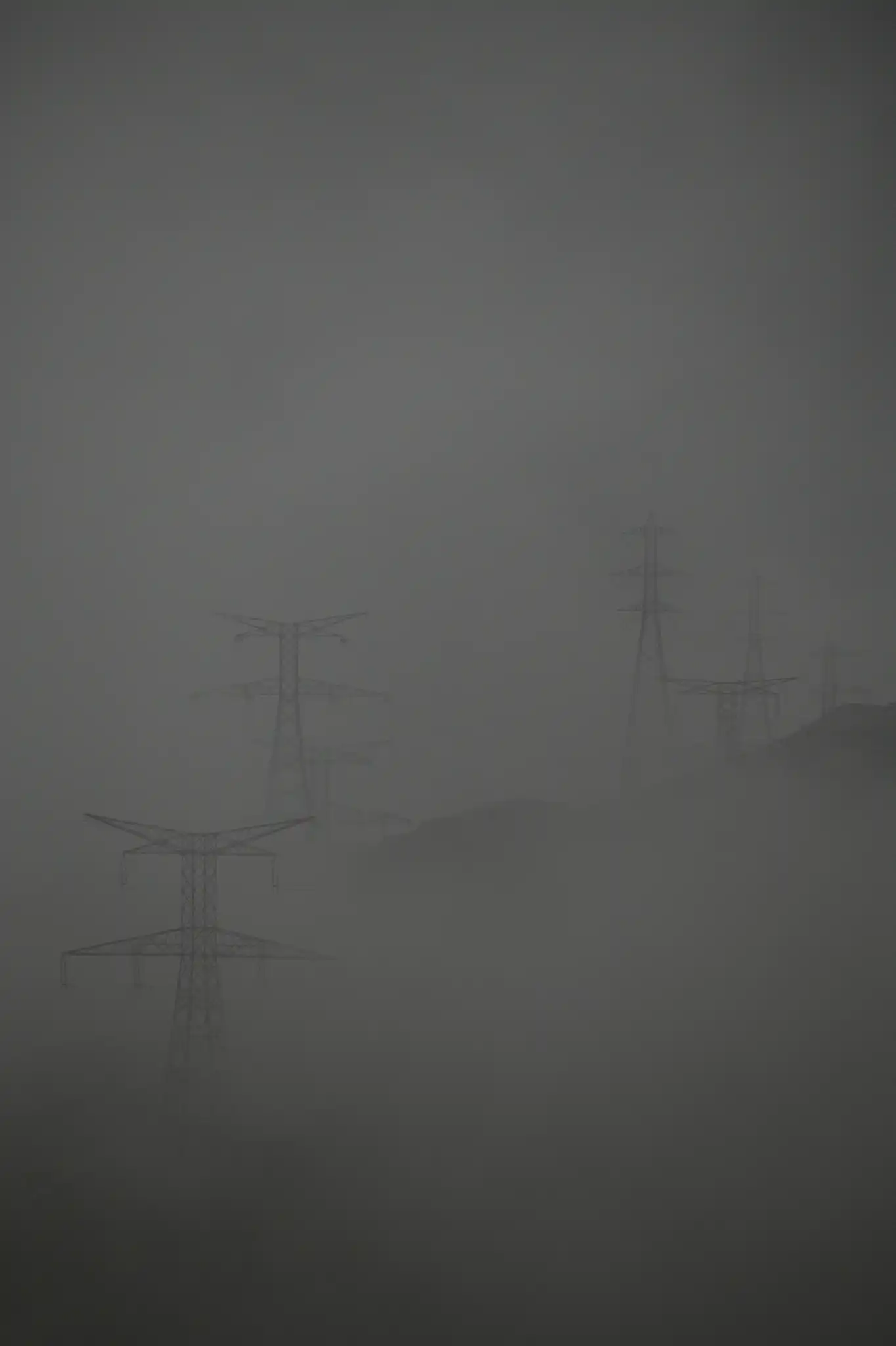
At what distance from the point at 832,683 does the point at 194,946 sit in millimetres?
2352

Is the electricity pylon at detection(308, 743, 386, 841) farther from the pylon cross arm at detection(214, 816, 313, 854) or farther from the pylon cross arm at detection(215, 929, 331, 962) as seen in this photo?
the pylon cross arm at detection(215, 929, 331, 962)

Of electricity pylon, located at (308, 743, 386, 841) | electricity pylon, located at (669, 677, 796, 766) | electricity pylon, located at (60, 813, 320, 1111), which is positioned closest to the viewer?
electricity pylon, located at (60, 813, 320, 1111)

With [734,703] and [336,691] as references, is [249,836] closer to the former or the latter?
[336,691]

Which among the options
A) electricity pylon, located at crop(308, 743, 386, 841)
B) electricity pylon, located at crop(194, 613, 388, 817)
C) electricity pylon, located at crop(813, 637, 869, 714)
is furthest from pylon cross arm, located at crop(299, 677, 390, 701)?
electricity pylon, located at crop(813, 637, 869, 714)

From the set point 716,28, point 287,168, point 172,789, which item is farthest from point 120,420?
point 716,28

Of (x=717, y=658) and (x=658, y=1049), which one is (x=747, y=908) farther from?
(x=717, y=658)

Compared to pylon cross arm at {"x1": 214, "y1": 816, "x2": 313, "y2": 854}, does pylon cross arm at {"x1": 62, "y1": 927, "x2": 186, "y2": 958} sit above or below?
below

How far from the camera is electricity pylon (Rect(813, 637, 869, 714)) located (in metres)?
3.82

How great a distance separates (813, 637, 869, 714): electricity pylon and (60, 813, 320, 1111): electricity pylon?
186 cm

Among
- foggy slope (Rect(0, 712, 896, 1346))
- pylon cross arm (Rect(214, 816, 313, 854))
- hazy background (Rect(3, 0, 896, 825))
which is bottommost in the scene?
foggy slope (Rect(0, 712, 896, 1346))

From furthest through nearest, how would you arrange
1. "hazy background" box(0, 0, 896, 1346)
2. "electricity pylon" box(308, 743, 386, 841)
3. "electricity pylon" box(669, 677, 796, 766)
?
"electricity pylon" box(308, 743, 386, 841) → "electricity pylon" box(669, 677, 796, 766) → "hazy background" box(0, 0, 896, 1346)

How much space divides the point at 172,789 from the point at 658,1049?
1.93m

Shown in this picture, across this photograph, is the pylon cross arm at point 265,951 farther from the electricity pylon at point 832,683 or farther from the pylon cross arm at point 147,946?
the electricity pylon at point 832,683

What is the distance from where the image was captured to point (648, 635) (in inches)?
158
